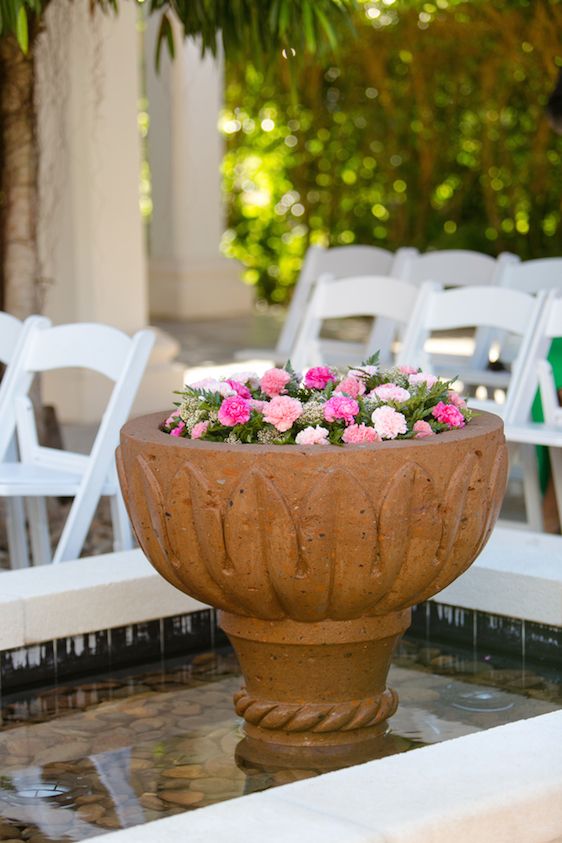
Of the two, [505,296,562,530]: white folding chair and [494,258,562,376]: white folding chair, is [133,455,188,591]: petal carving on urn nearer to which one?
[505,296,562,530]: white folding chair

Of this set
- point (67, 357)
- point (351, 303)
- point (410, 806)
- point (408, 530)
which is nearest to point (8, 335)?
point (67, 357)

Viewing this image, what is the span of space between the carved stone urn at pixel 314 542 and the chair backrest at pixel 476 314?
1.58 m

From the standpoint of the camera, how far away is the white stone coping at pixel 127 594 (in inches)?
135

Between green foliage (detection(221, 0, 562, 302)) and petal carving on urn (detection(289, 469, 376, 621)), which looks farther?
green foliage (detection(221, 0, 562, 302))

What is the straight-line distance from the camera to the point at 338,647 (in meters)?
2.98

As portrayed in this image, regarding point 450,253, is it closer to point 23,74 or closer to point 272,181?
point 23,74

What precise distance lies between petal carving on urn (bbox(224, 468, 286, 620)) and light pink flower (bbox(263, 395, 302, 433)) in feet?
0.55

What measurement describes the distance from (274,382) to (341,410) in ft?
0.81

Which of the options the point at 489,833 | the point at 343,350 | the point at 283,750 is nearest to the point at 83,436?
the point at 343,350

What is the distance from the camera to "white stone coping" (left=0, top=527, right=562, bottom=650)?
135 inches

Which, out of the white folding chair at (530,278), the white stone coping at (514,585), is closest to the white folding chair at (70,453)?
the white stone coping at (514,585)

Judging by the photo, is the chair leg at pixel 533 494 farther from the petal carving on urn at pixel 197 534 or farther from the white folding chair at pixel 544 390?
the petal carving on urn at pixel 197 534

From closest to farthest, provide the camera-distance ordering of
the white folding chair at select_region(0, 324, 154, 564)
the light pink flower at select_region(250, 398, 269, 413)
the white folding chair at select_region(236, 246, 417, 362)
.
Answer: the light pink flower at select_region(250, 398, 269, 413) < the white folding chair at select_region(0, 324, 154, 564) < the white folding chair at select_region(236, 246, 417, 362)

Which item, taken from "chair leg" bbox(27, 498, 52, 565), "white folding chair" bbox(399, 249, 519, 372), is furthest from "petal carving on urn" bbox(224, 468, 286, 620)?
"white folding chair" bbox(399, 249, 519, 372)
